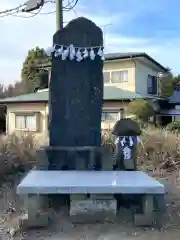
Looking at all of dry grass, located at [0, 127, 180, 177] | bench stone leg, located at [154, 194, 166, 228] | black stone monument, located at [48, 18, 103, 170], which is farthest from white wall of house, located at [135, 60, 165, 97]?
bench stone leg, located at [154, 194, 166, 228]

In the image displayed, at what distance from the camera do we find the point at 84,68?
244 inches

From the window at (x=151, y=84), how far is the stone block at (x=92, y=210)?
19652 millimetres

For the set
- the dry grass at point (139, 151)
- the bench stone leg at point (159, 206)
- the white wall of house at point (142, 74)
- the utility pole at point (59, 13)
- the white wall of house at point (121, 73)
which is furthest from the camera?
the white wall of house at point (142, 74)

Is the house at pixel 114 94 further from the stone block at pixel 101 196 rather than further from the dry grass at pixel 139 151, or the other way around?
the stone block at pixel 101 196

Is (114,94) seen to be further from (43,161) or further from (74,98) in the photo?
(43,161)

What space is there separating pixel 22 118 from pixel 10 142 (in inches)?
625

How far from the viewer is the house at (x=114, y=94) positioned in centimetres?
2058

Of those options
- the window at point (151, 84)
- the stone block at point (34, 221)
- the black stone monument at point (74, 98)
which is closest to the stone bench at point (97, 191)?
the stone block at point (34, 221)

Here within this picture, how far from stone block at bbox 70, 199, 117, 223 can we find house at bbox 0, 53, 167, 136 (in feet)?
50.8

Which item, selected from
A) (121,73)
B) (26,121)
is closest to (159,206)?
(121,73)

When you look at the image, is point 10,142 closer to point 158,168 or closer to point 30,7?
point 158,168

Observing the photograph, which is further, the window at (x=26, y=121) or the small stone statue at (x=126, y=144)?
the window at (x=26, y=121)

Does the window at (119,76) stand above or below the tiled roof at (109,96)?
above

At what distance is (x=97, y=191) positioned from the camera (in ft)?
13.6
